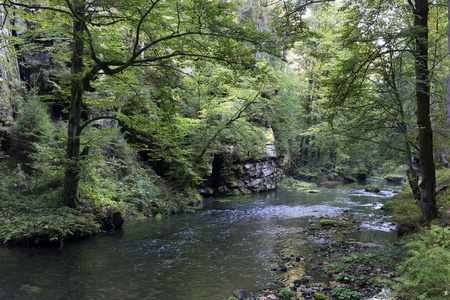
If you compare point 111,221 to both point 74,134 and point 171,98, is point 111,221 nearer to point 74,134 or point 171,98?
point 74,134

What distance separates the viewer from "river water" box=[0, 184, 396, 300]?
17.7 ft

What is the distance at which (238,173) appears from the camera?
2081 cm

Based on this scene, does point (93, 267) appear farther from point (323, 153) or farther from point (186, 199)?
point (323, 153)

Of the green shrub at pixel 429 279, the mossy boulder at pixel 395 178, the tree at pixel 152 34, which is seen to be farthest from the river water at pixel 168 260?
the mossy boulder at pixel 395 178

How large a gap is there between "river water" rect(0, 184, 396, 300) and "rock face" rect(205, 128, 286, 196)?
812cm

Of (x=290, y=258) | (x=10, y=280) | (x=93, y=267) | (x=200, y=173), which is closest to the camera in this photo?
(x=10, y=280)

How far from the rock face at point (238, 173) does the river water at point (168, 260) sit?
8.12m

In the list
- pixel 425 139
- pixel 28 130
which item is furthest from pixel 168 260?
pixel 28 130

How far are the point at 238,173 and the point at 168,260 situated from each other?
13.9 m

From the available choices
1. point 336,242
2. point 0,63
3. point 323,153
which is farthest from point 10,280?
point 323,153

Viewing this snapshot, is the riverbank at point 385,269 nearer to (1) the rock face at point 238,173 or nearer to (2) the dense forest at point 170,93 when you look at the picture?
(2) the dense forest at point 170,93

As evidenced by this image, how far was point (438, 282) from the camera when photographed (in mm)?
3822

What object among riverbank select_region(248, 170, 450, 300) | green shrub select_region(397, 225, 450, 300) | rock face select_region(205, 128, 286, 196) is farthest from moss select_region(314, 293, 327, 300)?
rock face select_region(205, 128, 286, 196)

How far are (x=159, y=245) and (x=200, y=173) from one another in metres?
9.28
